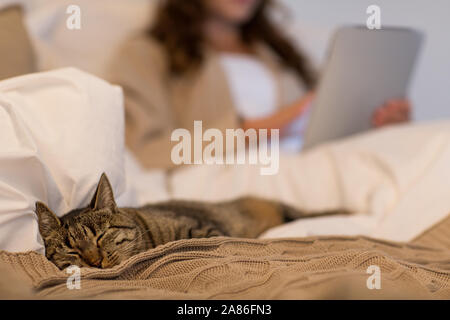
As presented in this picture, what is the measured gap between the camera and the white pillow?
0.72 m

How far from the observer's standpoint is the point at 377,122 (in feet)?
5.30

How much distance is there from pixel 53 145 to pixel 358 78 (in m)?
1.01

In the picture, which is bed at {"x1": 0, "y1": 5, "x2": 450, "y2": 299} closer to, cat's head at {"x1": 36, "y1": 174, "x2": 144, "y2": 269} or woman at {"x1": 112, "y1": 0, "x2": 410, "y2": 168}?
cat's head at {"x1": 36, "y1": 174, "x2": 144, "y2": 269}

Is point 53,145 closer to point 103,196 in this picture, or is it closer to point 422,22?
point 103,196

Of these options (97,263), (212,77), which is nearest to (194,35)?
(212,77)

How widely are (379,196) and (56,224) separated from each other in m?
0.80

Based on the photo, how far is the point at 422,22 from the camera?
→ 2732 millimetres

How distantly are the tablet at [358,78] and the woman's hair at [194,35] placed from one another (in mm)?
586

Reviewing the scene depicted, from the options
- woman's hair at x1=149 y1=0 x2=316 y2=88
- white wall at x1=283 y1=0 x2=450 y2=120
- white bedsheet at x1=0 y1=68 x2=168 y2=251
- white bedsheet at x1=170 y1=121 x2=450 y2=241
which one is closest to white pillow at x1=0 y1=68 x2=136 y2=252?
white bedsheet at x1=0 y1=68 x2=168 y2=251

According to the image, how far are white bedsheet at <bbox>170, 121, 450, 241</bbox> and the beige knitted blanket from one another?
198 mm

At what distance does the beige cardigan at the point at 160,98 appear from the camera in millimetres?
1609

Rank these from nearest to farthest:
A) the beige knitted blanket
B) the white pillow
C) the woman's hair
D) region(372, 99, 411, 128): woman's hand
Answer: the beige knitted blanket, the white pillow, region(372, 99, 411, 128): woman's hand, the woman's hair

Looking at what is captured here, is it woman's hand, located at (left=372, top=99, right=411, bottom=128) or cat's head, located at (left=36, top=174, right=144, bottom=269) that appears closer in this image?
cat's head, located at (left=36, top=174, right=144, bottom=269)
